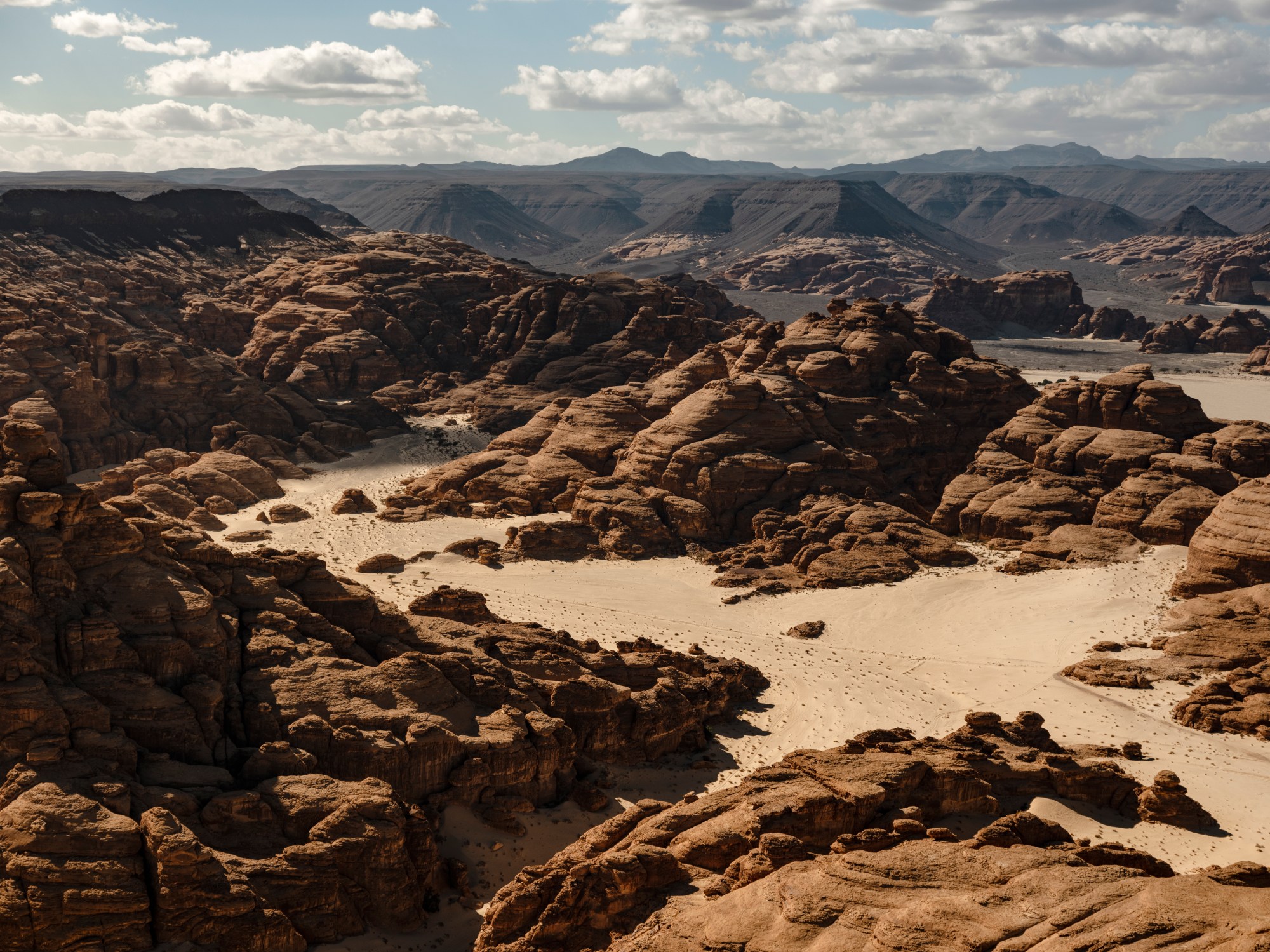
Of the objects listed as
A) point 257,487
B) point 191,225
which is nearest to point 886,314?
point 257,487

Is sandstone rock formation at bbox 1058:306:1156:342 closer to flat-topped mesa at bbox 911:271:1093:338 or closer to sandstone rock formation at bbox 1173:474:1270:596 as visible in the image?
flat-topped mesa at bbox 911:271:1093:338

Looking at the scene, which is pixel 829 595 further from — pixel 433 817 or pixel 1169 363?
pixel 1169 363

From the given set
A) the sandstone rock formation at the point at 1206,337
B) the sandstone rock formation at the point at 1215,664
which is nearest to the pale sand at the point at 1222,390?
the sandstone rock formation at the point at 1206,337

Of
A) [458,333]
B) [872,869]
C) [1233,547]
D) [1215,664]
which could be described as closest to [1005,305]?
[458,333]

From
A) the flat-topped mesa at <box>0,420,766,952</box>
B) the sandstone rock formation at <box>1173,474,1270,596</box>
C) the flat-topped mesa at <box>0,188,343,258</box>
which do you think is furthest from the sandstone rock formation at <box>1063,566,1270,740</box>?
the flat-topped mesa at <box>0,188,343,258</box>

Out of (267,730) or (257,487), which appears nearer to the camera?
(267,730)

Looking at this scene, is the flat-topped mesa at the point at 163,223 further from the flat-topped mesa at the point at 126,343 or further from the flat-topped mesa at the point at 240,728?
the flat-topped mesa at the point at 240,728
